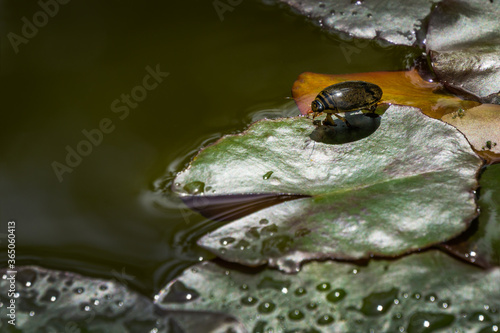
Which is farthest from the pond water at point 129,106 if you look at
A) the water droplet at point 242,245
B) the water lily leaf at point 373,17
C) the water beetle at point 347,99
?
the water beetle at point 347,99

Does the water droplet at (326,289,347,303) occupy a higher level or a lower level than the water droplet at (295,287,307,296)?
lower

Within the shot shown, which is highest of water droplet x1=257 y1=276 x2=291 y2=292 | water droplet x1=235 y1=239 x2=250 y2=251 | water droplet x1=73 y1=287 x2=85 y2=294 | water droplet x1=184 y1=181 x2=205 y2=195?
water droplet x1=184 y1=181 x2=205 y2=195

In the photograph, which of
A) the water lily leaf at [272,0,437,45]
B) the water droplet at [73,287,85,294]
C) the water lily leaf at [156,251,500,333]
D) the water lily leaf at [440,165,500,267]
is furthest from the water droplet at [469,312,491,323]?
the water lily leaf at [272,0,437,45]

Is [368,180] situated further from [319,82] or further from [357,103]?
[319,82]

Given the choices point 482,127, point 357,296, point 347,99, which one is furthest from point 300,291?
point 482,127

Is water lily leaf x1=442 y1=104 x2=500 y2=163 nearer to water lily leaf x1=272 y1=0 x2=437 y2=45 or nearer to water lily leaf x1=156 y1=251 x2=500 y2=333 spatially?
water lily leaf x1=156 y1=251 x2=500 y2=333
